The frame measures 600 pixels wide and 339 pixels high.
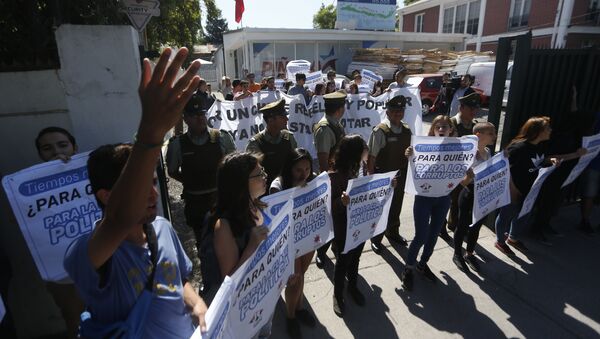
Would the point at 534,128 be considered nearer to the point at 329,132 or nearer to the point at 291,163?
the point at 329,132

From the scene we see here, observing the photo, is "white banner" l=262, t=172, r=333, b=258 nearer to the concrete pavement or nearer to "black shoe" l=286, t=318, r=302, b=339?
"black shoe" l=286, t=318, r=302, b=339

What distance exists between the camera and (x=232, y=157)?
2.05 metres

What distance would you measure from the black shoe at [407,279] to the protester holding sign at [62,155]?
2.99 meters

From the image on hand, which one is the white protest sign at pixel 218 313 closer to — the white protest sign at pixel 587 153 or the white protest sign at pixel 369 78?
the white protest sign at pixel 587 153

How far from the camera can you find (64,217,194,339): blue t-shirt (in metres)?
1.35

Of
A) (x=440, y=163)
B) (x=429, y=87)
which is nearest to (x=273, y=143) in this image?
(x=440, y=163)

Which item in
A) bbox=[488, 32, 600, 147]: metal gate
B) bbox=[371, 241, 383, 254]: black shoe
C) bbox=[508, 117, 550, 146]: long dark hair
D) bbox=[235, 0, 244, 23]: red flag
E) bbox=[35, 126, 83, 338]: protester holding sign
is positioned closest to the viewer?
bbox=[35, 126, 83, 338]: protester holding sign

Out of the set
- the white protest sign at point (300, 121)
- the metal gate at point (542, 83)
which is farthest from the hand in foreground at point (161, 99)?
the white protest sign at point (300, 121)

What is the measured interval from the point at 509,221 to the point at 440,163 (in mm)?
1863

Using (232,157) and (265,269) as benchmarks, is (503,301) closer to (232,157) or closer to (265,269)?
(265,269)

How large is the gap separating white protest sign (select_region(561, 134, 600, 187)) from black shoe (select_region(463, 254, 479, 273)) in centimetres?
186

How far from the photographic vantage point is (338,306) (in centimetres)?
333

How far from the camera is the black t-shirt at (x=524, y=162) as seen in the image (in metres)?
4.11

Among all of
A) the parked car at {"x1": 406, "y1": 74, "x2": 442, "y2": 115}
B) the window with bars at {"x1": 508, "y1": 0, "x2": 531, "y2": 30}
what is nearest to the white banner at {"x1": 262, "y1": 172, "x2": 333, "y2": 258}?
the parked car at {"x1": 406, "y1": 74, "x2": 442, "y2": 115}
